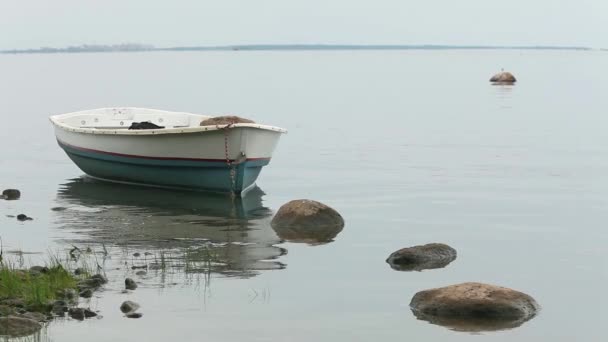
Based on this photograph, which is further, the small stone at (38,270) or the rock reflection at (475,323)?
the small stone at (38,270)

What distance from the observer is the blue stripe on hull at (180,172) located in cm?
2786

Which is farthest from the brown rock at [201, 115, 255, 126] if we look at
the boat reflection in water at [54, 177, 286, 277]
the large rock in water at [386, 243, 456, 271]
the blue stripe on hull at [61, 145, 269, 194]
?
the large rock in water at [386, 243, 456, 271]

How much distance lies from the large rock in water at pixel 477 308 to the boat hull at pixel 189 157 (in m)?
11.7

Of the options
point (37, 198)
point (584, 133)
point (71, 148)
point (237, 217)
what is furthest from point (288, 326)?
point (584, 133)

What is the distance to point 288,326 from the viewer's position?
51.2 ft

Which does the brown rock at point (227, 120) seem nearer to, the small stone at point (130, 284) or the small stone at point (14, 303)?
the small stone at point (130, 284)

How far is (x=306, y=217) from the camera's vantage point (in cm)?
2323

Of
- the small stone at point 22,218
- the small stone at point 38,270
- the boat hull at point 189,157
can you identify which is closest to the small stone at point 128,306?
the small stone at point 38,270

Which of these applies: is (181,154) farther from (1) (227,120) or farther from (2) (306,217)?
(2) (306,217)

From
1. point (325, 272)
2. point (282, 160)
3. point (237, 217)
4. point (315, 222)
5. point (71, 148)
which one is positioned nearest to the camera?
point (325, 272)

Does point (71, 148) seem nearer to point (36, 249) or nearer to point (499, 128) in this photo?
point (36, 249)

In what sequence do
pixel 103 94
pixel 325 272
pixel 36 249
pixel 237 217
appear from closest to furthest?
1. pixel 325 272
2. pixel 36 249
3. pixel 237 217
4. pixel 103 94

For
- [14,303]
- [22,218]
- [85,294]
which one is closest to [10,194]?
[22,218]

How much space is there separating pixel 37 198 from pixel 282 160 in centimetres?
1217
